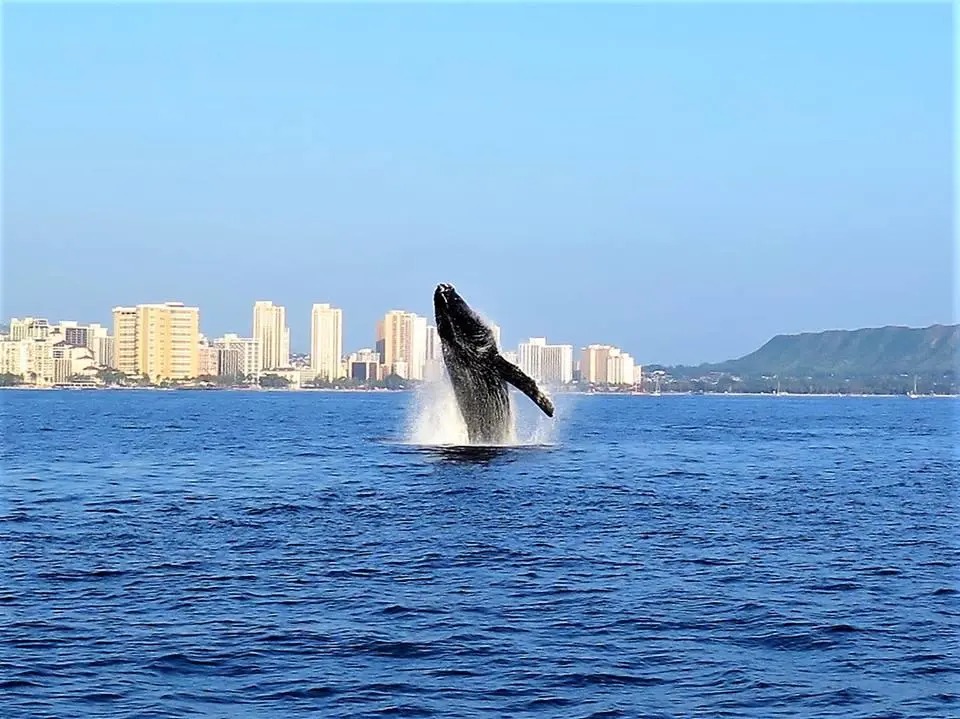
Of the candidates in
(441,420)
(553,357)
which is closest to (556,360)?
(553,357)

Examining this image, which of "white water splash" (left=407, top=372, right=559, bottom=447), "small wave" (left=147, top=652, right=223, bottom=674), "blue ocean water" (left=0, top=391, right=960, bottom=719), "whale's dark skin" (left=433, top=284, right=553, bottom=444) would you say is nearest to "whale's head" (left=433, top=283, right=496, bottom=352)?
"whale's dark skin" (left=433, top=284, right=553, bottom=444)

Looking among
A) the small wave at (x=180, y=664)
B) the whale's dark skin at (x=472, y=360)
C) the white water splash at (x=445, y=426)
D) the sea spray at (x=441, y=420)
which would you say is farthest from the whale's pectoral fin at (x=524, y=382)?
the small wave at (x=180, y=664)

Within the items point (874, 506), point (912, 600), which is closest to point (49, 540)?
point (912, 600)

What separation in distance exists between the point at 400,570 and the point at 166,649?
539 centimetres

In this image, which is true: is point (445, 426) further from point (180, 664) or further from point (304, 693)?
point (304, 693)

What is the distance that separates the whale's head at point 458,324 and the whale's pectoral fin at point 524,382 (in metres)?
0.61

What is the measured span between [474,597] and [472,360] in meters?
19.7

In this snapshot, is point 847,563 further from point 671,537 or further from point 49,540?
point 49,540

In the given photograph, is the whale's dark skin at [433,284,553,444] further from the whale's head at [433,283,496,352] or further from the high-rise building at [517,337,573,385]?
the high-rise building at [517,337,573,385]

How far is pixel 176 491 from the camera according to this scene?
31.4 m

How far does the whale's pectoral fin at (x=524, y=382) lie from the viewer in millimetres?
36375

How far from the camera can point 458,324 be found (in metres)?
35.6

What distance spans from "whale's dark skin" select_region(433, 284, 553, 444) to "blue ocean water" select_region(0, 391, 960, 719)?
3.18m

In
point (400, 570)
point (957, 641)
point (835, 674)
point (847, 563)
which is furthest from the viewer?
point (847, 563)
